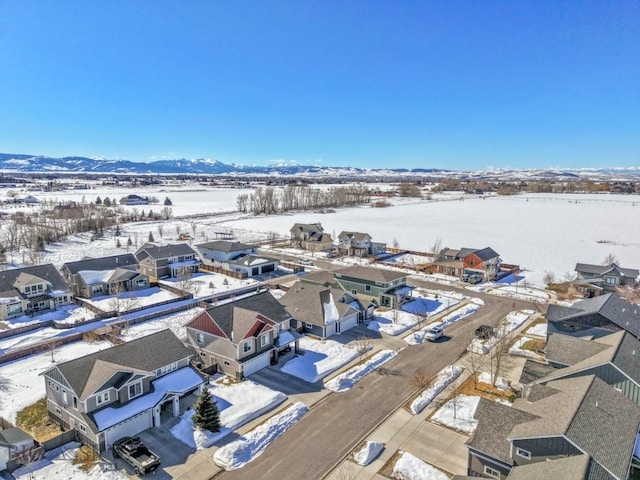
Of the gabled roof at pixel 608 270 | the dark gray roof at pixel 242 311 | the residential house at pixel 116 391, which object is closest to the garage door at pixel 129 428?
the residential house at pixel 116 391

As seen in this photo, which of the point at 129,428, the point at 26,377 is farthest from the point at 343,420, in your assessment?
the point at 26,377

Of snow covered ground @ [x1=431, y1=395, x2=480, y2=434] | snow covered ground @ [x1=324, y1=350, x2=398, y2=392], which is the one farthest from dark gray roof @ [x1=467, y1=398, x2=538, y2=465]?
snow covered ground @ [x1=324, y1=350, x2=398, y2=392]

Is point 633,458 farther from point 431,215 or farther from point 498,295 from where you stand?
point 431,215

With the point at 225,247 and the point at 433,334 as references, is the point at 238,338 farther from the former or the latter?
the point at 225,247

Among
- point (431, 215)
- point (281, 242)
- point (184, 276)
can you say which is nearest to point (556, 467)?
point (184, 276)

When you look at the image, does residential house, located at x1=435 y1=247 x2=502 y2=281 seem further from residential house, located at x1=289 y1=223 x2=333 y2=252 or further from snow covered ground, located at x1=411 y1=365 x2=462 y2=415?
snow covered ground, located at x1=411 y1=365 x2=462 y2=415

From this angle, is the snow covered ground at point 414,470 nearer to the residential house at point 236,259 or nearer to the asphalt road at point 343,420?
the asphalt road at point 343,420

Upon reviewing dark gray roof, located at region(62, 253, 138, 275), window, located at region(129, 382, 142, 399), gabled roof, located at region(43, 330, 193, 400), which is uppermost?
dark gray roof, located at region(62, 253, 138, 275)
